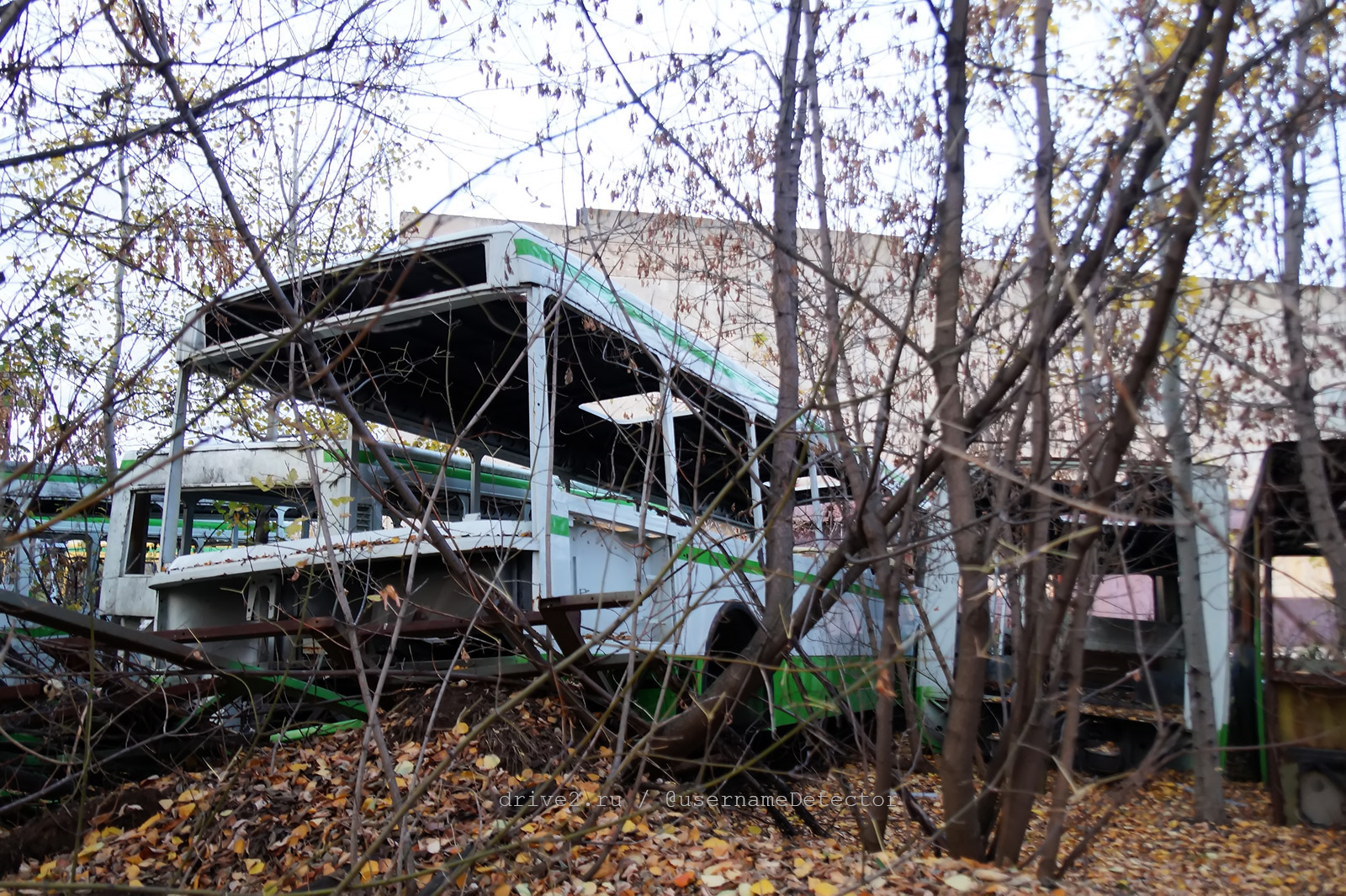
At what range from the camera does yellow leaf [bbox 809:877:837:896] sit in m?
3.48

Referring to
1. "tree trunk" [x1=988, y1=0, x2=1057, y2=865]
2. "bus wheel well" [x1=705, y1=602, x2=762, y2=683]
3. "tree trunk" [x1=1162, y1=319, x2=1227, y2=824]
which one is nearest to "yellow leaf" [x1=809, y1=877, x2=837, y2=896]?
"tree trunk" [x1=988, y1=0, x2=1057, y2=865]

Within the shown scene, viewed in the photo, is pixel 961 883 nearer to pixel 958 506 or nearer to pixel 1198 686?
pixel 958 506

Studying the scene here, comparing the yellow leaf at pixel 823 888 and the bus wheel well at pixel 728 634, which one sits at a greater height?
the bus wheel well at pixel 728 634

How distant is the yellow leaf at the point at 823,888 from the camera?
3.48 meters

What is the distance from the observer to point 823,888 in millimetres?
3527

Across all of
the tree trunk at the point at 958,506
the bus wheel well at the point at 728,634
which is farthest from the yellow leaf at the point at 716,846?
the bus wheel well at the point at 728,634

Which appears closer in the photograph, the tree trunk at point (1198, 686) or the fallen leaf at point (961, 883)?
the fallen leaf at point (961, 883)

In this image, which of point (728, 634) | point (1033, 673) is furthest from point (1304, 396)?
point (728, 634)

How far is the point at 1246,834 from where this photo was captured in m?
6.80

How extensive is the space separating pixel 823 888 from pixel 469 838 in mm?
1403

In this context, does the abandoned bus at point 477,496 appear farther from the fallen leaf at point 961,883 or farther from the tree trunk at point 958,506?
the fallen leaf at point 961,883

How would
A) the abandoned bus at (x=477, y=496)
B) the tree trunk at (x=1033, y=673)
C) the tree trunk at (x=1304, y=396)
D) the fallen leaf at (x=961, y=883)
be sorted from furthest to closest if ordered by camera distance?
1. the tree trunk at (x=1304, y=396)
2. the abandoned bus at (x=477, y=496)
3. the tree trunk at (x=1033, y=673)
4. the fallen leaf at (x=961, y=883)

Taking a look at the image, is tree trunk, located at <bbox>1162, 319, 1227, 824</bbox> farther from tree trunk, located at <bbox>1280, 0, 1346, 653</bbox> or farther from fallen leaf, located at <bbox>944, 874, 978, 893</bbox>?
fallen leaf, located at <bbox>944, 874, 978, 893</bbox>

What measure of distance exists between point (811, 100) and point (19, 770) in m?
4.96
